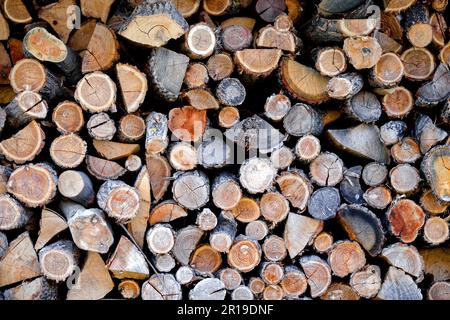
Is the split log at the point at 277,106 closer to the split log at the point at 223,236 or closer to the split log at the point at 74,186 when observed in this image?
the split log at the point at 223,236

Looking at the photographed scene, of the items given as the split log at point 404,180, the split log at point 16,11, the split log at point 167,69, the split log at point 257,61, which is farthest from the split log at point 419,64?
the split log at point 16,11

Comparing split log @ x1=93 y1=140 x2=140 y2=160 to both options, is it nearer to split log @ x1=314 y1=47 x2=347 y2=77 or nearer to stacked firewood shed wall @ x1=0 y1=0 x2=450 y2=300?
stacked firewood shed wall @ x1=0 y1=0 x2=450 y2=300

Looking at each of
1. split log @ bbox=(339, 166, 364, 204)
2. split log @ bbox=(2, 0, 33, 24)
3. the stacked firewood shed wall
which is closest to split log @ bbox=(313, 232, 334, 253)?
the stacked firewood shed wall

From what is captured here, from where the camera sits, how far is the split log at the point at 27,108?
232 cm

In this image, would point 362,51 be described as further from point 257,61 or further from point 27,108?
point 27,108

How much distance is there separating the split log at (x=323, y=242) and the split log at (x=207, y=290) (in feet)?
1.76

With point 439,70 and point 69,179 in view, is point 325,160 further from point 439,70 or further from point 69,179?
point 69,179

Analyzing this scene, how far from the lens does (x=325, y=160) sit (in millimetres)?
2562

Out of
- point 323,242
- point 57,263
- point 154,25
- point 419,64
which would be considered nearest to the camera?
point 57,263

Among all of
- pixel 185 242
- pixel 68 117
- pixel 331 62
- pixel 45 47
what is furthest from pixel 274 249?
pixel 45 47

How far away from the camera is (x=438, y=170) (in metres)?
2.52

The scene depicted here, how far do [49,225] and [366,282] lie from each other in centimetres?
161
